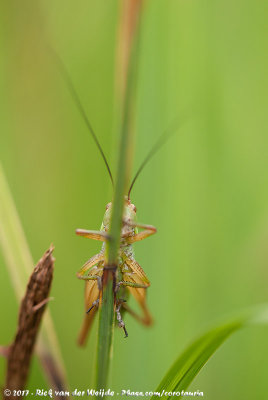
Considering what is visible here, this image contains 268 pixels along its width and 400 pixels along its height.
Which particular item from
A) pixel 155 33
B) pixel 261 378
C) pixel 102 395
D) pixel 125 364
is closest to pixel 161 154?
pixel 155 33

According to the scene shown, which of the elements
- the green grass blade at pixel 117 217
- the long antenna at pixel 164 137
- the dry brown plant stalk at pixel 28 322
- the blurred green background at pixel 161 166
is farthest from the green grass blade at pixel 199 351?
the long antenna at pixel 164 137

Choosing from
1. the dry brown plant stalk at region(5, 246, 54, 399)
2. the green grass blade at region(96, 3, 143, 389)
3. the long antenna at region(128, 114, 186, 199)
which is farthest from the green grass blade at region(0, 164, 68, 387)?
the long antenna at region(128, 114, 186, 199)

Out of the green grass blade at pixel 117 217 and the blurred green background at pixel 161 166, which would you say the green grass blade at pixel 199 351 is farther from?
the blurred green background at pixel 161 166

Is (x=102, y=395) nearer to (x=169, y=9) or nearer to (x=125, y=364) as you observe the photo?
(x=125, y=364)

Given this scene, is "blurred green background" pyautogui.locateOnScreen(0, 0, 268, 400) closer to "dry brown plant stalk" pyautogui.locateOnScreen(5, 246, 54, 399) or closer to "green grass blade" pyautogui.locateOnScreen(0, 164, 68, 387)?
"green grass blade" pyautogui.locateOnScreen(0, 164, 68, 387)

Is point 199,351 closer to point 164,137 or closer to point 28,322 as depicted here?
point 28,322
